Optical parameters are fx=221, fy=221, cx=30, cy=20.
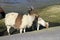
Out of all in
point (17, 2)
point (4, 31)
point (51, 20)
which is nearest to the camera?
point (4, 31)

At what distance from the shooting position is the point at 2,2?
2438 millimetres

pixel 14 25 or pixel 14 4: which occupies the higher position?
pixel 14 4

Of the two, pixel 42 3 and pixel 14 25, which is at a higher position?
pixel 42 3

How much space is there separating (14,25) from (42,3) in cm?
75

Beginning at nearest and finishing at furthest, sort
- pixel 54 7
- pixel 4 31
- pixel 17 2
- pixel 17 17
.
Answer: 1. pixel 17 17
2. pixel 4 31
3. pixel 54 7
4. pixel 17 2

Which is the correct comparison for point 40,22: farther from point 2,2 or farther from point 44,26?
point 2,2

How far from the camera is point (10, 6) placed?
2363 mm

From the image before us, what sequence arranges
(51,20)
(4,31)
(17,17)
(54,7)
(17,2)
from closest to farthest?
(17,17)
(4,31)
(51,20)
(54,7)
(17,2)

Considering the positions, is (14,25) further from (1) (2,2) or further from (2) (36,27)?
(1) (2,2)

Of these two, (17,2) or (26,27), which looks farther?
(17,2)

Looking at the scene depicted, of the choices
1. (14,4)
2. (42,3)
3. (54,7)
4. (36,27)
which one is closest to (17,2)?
(14,4)

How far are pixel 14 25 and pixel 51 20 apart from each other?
1.52ft

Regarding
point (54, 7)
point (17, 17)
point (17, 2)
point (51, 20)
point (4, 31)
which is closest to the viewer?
point (17, 17)

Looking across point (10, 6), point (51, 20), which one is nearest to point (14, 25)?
point (51, 20)
